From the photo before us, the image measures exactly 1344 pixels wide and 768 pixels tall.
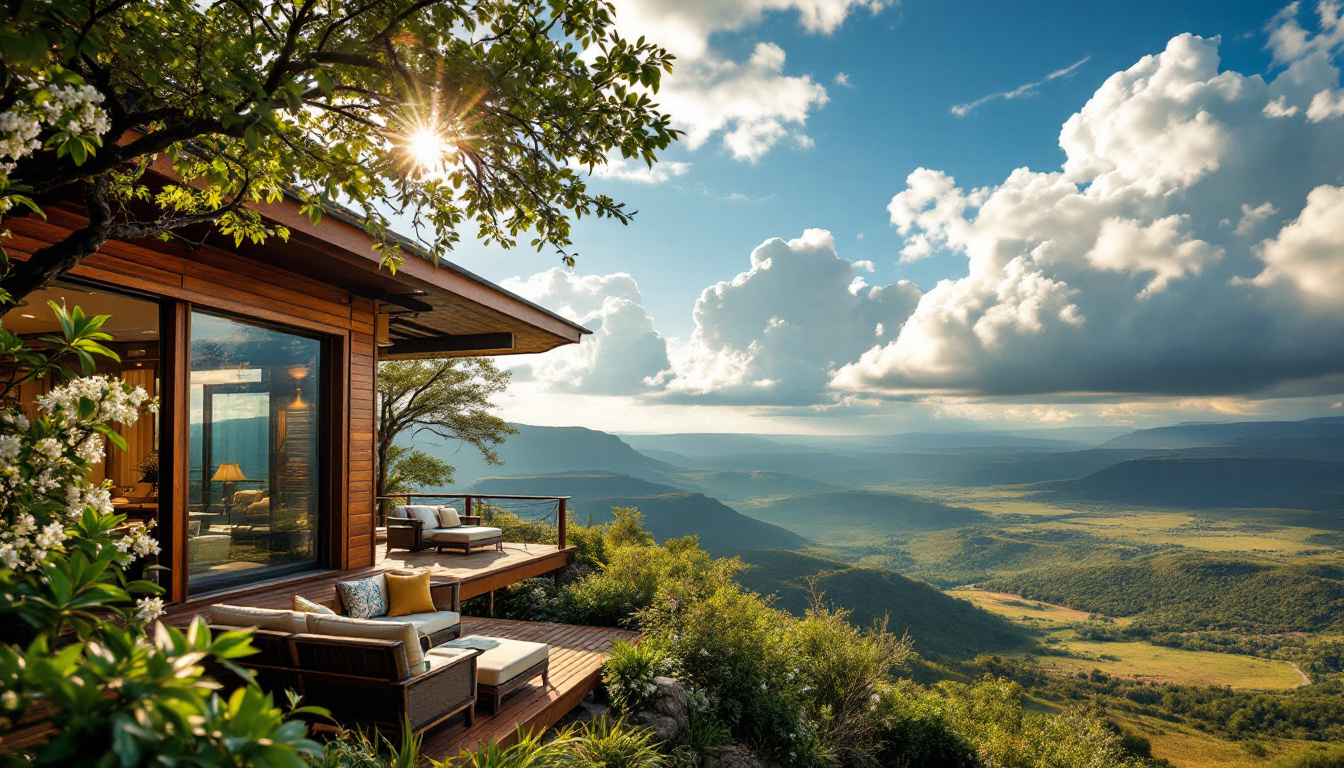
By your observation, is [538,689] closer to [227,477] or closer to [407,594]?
[407,594]

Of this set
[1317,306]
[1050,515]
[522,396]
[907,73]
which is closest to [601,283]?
[522,396]

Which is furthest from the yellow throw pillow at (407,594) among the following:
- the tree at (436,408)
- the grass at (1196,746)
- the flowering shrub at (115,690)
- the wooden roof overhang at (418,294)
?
the grass at (1196,746)

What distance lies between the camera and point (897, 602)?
60.4 m

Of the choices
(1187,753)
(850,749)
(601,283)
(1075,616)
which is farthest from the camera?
(1075,616)

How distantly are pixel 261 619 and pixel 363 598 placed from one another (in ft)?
4.68

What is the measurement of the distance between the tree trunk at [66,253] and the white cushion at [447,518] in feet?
25.6

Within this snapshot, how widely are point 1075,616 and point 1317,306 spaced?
4525cm

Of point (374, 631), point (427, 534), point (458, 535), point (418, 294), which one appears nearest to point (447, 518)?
point (427, 534)

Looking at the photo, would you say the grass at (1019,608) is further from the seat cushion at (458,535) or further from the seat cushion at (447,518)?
the seat cushion at (458,535)

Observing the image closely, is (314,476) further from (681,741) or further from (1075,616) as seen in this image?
(1075,616)

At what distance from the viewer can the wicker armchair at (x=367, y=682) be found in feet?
11.8

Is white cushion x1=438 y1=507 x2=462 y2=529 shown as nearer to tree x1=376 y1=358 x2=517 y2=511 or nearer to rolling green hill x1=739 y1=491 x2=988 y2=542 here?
tree x1=376 y1=358 x2=517 y2=511

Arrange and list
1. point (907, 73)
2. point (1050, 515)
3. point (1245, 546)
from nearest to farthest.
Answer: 1. point (907, 73)
2. point (1245, 546)
3. point (1050, 515)

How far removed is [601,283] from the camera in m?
30.0
